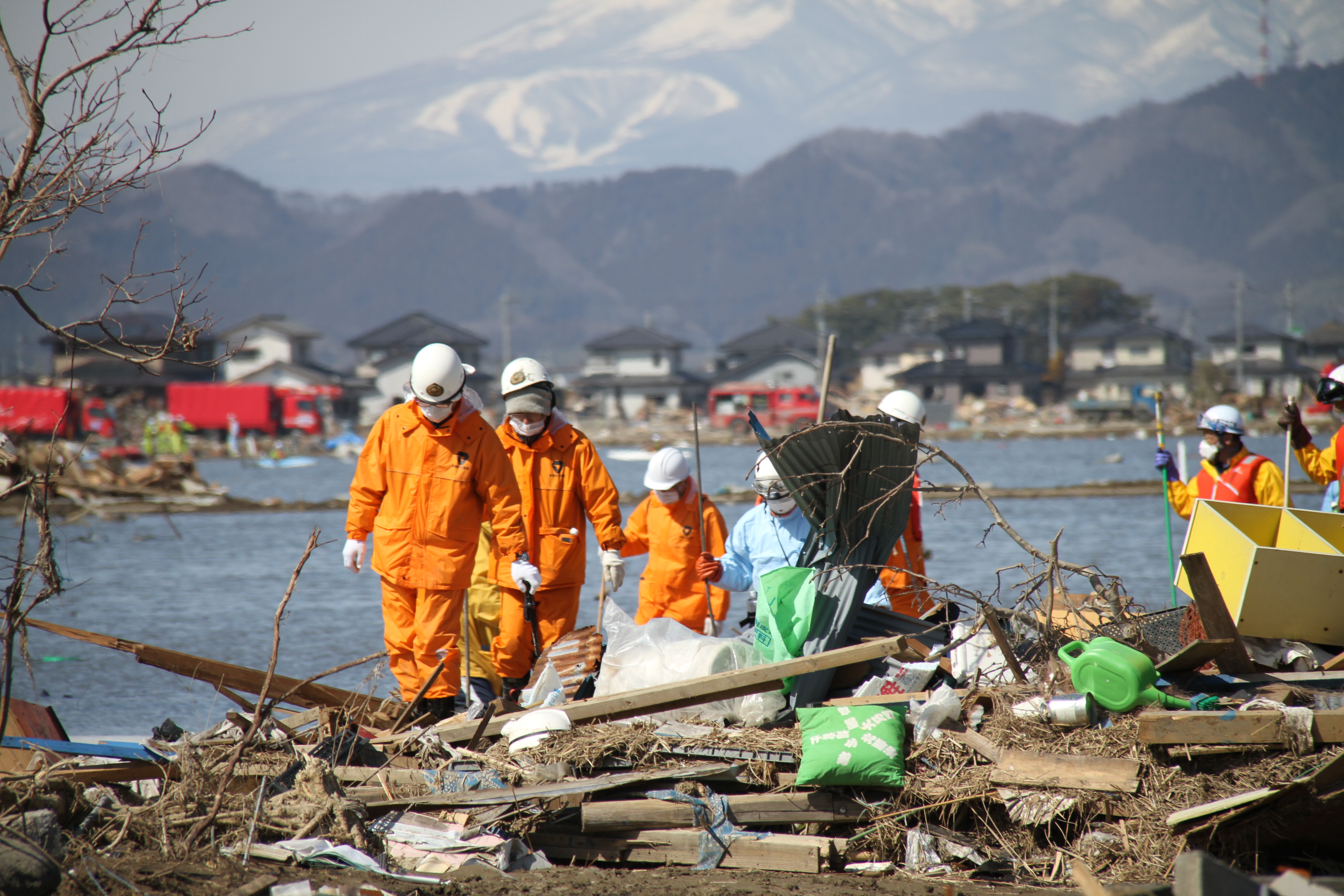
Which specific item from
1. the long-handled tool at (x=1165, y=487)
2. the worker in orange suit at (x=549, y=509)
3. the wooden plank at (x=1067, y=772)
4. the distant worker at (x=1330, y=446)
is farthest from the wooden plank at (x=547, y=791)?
the distant worker at (x=1330, y=446)

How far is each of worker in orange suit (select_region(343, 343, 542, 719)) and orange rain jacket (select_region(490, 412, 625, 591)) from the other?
43cm

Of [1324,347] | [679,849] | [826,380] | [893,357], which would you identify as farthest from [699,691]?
[1324,347]

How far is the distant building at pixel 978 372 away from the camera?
221ft

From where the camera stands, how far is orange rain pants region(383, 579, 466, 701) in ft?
18.4

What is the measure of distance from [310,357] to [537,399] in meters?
72.1

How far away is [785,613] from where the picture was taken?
17.2ft

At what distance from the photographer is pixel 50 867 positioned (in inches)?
139

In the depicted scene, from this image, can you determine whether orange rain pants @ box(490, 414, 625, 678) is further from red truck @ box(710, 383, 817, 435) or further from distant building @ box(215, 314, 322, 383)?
distant building @ box(215, 314, 322, 383)

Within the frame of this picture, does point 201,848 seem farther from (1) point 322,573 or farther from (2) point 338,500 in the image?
(2) point 338,500

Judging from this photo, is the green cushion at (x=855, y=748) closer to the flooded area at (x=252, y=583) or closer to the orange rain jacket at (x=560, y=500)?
the flooded area at (x=252, y=583)

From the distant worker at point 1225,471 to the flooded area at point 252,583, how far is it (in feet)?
4.03

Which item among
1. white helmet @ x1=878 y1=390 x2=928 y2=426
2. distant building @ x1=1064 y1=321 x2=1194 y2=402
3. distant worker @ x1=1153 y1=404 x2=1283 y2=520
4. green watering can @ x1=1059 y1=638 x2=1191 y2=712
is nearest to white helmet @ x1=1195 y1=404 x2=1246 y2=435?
distant worker @ x1=1153 y1=404 x2=1283 y2=520

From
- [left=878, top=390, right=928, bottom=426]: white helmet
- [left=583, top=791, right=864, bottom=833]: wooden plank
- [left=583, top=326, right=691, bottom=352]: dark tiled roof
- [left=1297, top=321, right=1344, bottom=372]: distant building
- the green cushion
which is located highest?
[left=583, top=326, right=691, bottom=352]: dark tiled roof

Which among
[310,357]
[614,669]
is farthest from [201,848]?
[310,357]
